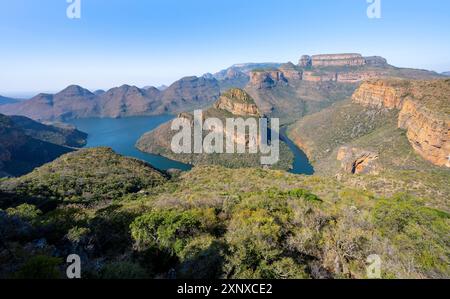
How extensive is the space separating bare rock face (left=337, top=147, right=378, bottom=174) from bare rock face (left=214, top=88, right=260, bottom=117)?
6305cm

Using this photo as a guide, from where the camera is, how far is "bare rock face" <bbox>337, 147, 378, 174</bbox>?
60.5 meters

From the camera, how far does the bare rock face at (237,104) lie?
127 metres

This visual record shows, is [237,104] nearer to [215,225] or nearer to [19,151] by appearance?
[19,151]

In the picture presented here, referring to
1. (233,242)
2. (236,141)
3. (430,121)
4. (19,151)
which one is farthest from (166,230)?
(19,151)

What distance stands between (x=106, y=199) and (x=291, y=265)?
2692 cm

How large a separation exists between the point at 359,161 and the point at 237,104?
7405 cm

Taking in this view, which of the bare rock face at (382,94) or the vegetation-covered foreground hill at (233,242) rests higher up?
the bare rock face at (382,94)

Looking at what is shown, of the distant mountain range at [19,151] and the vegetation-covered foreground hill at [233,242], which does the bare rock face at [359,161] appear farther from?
the distant mountain range at [19,151]

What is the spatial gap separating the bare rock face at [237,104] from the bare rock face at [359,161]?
6305 cm

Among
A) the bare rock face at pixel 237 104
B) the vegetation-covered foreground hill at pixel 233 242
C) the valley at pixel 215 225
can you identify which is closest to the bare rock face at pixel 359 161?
the valley at pixel 215 225

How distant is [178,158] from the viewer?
392 ft

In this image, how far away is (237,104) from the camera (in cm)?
12812

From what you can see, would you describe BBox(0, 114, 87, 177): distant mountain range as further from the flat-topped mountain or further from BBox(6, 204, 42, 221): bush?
BBox(6, 204, 42, 221): bush
